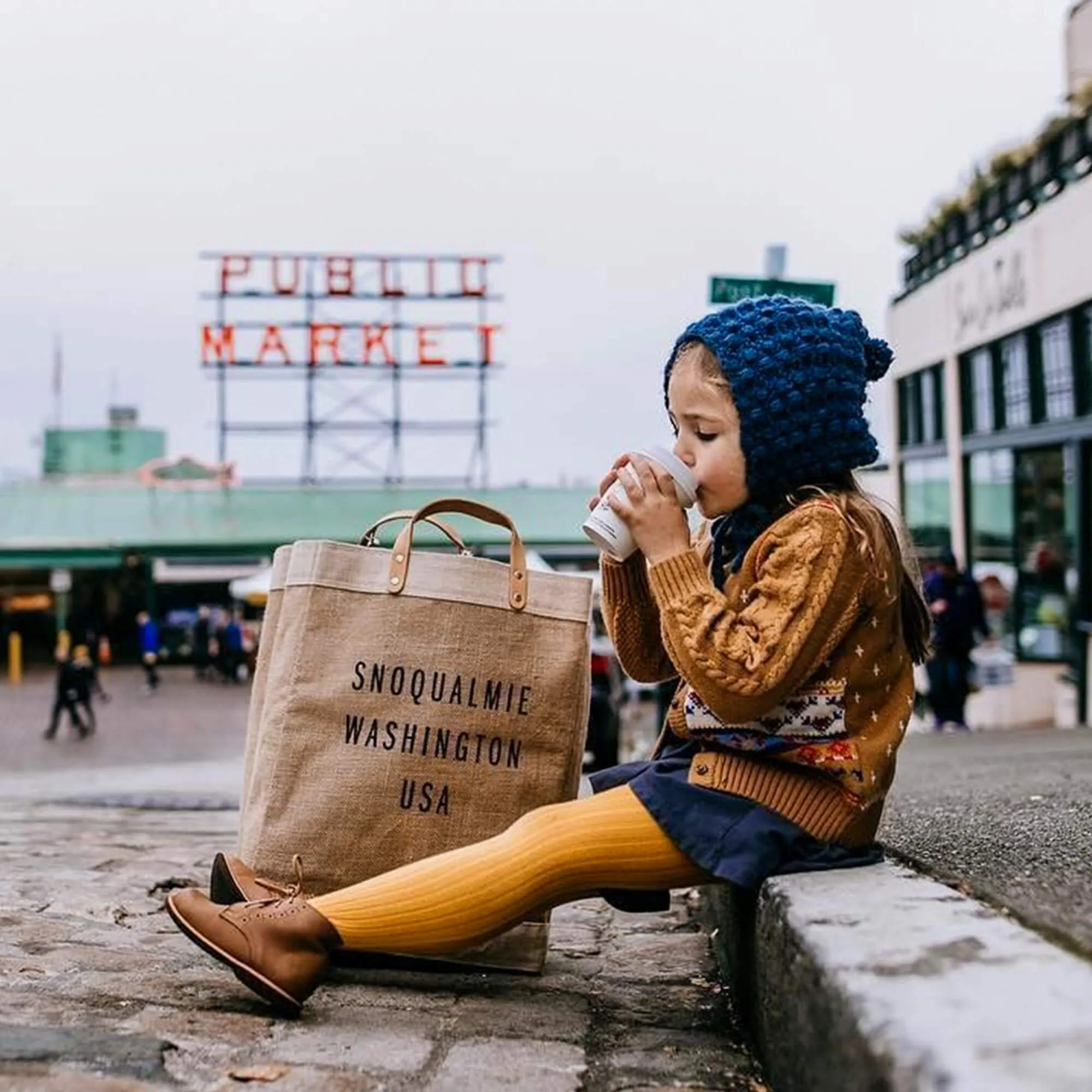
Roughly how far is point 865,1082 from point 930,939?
400 millimetres

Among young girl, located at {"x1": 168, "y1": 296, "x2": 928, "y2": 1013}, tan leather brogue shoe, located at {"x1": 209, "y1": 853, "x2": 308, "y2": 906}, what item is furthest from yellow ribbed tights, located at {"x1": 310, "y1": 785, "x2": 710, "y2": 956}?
tan leather brogue shoe, located at {"x1": 209, "y1": 853, "x2": 308, "y2": 906}

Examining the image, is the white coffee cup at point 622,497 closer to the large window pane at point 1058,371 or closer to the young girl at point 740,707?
the young girl at point 740,707

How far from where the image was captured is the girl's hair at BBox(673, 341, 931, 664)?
288 cm

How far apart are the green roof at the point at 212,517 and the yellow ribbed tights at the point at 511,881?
112 ft

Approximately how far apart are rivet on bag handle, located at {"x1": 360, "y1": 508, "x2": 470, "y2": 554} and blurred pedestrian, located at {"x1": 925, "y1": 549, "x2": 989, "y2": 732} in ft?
30.8

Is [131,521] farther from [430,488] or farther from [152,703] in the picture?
[152,703]

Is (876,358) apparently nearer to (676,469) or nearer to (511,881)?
(676,469)

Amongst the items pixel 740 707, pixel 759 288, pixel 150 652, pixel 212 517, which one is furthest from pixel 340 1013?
pixel 212 517

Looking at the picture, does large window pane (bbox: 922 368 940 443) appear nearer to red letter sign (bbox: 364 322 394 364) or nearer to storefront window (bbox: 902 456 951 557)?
storefront window (bbox: 902 456 951 557)

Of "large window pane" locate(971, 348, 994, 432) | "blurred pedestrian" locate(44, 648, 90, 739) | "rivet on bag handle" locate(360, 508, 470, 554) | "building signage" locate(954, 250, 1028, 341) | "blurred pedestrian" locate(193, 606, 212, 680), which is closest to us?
"rivet on bag handle" locate(360, 508, 470, 554)

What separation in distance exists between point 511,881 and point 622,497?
0.73 metres

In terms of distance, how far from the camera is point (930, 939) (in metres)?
2.18

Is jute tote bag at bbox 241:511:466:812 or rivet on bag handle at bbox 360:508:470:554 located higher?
rivet on bag handle at bbox 360:508:470:554

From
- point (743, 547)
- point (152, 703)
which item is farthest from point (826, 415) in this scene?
point (152, 703)
